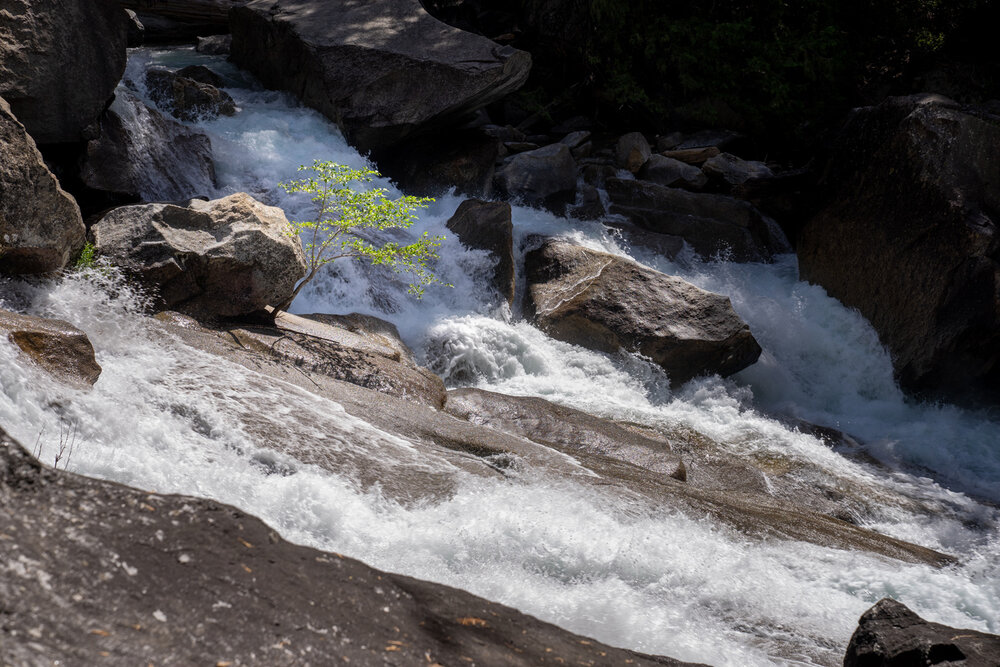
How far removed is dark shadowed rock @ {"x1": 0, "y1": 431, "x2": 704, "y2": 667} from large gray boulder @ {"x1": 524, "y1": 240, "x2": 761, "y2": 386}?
6348 millimetres

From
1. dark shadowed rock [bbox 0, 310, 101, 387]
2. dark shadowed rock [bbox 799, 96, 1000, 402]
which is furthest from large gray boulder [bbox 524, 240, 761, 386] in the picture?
dark shadowed rock [bbox 0, 310, 101, 387]

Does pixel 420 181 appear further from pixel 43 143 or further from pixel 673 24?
pixel 673 24

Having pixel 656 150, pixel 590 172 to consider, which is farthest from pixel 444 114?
pixel 656 150

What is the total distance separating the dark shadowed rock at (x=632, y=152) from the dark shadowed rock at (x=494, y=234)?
3902mm

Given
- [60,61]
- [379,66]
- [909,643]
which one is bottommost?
[909,643]

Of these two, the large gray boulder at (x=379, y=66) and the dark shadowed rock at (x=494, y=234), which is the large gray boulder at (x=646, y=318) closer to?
the dark shadowed rock at (x=494, y=234)

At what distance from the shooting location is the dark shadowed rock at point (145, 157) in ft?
26.7

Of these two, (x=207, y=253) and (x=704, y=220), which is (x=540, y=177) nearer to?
(x=704, y=220)

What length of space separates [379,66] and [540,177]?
280 cm

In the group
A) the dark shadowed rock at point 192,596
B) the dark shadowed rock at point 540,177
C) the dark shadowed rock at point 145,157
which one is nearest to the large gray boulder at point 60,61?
the dark shadowed rock at point 145,157

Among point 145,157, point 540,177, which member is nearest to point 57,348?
point 145,157

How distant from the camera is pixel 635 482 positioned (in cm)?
532

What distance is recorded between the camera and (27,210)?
219 inches

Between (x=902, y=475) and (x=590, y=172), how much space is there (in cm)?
685
